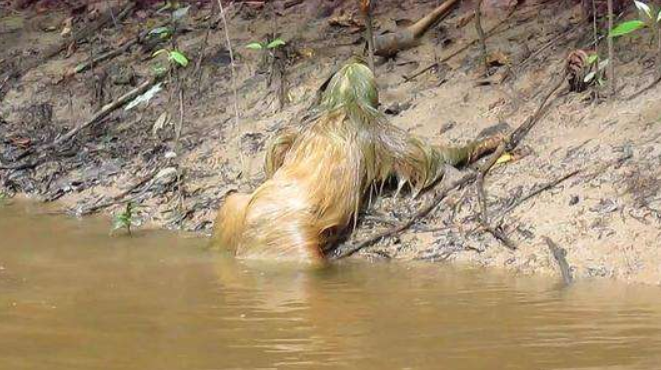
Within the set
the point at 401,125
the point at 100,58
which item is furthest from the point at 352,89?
the point at 100,58

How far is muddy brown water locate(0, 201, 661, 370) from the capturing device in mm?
4051

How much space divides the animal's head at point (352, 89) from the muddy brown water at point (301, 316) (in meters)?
1.33

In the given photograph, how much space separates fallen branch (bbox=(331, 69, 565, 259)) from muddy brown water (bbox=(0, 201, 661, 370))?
0.32m

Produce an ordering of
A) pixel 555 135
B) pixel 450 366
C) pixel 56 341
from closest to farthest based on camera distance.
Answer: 1. pixel 450 366
2. pixel 56 341
3. pixel 555 135

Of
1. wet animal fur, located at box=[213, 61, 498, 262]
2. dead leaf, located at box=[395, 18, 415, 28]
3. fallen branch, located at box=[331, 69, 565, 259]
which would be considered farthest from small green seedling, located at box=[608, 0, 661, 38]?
dead leaf, located at box=[395, 18, 415, 28]

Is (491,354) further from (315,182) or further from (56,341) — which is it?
(315,182)

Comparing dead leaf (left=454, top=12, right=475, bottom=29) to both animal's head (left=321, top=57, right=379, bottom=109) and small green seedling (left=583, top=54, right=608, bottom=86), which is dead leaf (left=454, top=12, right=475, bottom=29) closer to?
small green seedling (left=583, top=54, right=608, bottom=86)

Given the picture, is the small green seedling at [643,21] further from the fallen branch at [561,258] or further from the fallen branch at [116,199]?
the fallen branch at [116,199]

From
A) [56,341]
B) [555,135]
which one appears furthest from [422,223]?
[56,341]

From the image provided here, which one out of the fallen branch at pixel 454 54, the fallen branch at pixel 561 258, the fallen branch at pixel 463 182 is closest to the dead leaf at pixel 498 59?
the fallen branch at pixel 454 54

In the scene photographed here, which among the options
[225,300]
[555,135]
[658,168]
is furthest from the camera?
[555,135]

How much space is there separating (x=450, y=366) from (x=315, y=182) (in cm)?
280

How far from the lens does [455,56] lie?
8.34m

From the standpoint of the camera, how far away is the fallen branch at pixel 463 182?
6391 millimetres
